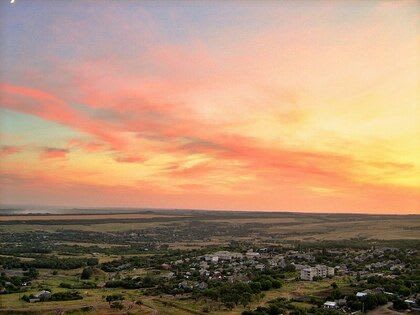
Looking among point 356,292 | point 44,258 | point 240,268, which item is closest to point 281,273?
point 240,268

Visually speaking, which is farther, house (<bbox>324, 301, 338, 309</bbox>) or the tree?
the tree

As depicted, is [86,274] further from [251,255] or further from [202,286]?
[251,255]

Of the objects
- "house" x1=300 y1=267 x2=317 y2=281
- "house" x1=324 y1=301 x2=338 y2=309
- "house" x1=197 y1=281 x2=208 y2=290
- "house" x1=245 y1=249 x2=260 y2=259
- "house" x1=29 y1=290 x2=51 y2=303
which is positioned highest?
"house" x1=245 y1=249 x2=260 y2=259

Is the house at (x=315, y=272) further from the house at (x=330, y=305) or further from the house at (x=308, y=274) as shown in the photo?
the house at (x=330, y=305)

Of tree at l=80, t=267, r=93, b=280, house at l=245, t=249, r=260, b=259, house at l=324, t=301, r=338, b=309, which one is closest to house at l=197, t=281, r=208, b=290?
house at l=324, t=301, r=338, b=309


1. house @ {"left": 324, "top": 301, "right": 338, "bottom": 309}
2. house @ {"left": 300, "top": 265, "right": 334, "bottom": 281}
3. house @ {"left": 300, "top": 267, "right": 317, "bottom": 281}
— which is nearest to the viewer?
house @ {"left": 324, "top": 301, "right": 338, "bottom": 309}

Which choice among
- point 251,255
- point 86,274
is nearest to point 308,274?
point 251,255

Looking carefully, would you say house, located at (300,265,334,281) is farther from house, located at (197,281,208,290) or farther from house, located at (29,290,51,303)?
house, located at (29,290,51,303)

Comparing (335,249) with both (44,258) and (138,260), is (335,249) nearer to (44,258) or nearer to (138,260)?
(138,260)

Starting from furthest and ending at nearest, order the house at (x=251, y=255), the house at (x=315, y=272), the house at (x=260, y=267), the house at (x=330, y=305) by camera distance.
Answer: the house at (x=251, y=255), the house at (x=260, y=267), the house at (x=315, y=272), the house at (x=330, y=305)

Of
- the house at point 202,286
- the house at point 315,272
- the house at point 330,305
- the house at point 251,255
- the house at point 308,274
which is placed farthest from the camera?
the house at point 251,255

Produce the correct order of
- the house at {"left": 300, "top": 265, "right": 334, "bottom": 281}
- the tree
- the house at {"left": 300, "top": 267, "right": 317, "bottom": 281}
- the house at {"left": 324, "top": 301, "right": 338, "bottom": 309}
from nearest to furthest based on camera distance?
the house at {"left": 324, "top": 301, "right": 338, "bottom": 309} → the house at {"left": 300, "top": 267, "right": 317, "bottom": 281} → the house at {"left": 300, "top": 265, "right": 334, "bottom": 281} → the tree

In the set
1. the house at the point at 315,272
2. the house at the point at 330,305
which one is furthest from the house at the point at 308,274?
the house at the point at 330,305
